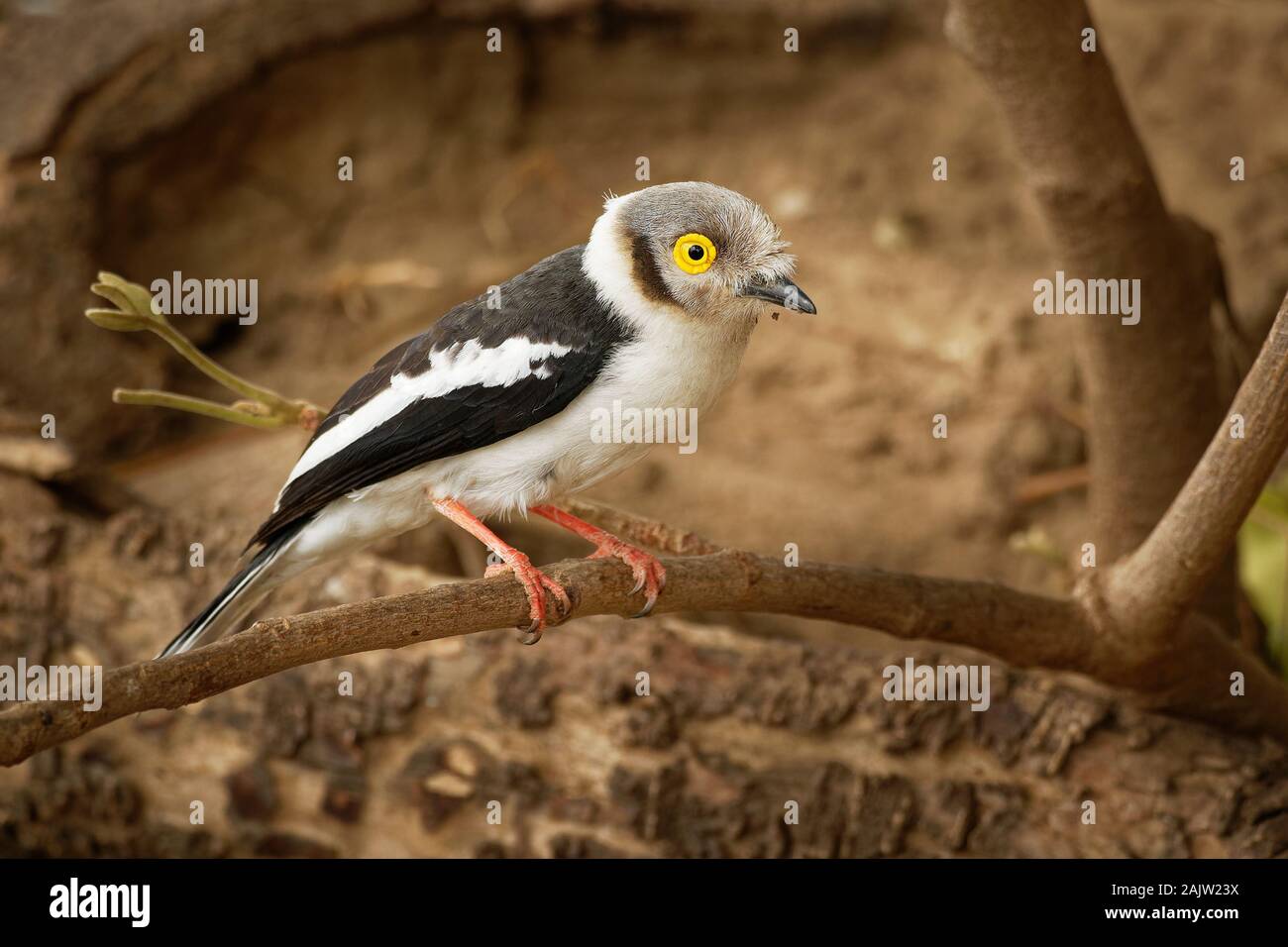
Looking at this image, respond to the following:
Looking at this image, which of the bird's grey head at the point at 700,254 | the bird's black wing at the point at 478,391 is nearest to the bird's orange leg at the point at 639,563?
the bird's black wing at the point at 478,391

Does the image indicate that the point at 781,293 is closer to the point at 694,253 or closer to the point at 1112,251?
the point at 694,253

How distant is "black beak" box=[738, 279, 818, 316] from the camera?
2984mm

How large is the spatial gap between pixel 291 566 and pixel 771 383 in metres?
3.10

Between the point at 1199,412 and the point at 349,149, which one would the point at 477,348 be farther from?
the point at 349,149

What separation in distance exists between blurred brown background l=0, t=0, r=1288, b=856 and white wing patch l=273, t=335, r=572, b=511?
102 cm

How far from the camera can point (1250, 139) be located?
6.29 m

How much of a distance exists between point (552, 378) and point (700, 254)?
0.45 m

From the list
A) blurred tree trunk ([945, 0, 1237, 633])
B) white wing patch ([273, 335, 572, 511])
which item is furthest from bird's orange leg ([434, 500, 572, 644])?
blurred tree trunk ([945, 0, 1237, 633])

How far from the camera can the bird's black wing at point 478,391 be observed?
3.12 meters

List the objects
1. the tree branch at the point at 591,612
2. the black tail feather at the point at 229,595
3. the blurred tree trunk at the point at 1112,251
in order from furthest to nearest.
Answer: the blurred tree trunk at the point at 1112,251 < the black tail feather at the point at 229,595 < the tree branch at the point at 591,612

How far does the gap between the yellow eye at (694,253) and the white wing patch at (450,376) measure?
338 mm

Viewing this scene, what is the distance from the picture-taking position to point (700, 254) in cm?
→ 303

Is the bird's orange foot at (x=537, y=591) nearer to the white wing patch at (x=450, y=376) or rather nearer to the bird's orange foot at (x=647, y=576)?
the bird's orange foot at (x=647, y=576)
